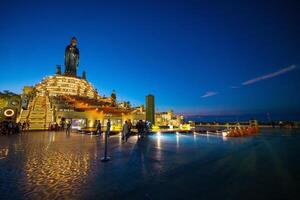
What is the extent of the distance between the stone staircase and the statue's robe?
57.3 metres

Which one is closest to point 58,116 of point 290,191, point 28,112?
point 28,112

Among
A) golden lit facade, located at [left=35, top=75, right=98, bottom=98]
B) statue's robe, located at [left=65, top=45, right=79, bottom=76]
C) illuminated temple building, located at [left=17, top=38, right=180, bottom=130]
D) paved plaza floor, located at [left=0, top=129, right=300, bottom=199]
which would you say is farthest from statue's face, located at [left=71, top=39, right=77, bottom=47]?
paved plaza floor, located at [left=0, top=129, right=300, bottom=199]

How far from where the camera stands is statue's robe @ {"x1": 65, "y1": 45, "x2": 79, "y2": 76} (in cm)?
8569

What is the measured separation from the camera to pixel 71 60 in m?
86.8

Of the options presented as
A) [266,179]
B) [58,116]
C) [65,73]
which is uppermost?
[65,73]

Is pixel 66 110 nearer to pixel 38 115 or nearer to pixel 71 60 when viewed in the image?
pixel 38 115

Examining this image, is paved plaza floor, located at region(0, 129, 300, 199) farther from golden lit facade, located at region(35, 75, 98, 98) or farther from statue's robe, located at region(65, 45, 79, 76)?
statue's robe, located at region(65, 45, 79, 76)

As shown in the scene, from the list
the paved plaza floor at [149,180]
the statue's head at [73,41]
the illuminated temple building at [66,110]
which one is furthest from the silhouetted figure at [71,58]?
the paved plaza floor at [149,180]

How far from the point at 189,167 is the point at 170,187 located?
7.44 ft

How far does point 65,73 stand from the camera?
86.5 meters

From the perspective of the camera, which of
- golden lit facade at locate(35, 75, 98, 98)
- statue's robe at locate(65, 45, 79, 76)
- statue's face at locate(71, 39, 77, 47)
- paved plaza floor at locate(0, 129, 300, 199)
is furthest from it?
statue's face at locate(71, 39, 77, 47)

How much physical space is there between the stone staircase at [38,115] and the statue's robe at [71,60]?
57284mm

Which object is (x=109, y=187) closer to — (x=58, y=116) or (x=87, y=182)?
(x=87, y=182)

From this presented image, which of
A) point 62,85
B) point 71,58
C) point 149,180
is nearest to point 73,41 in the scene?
point 71,58
